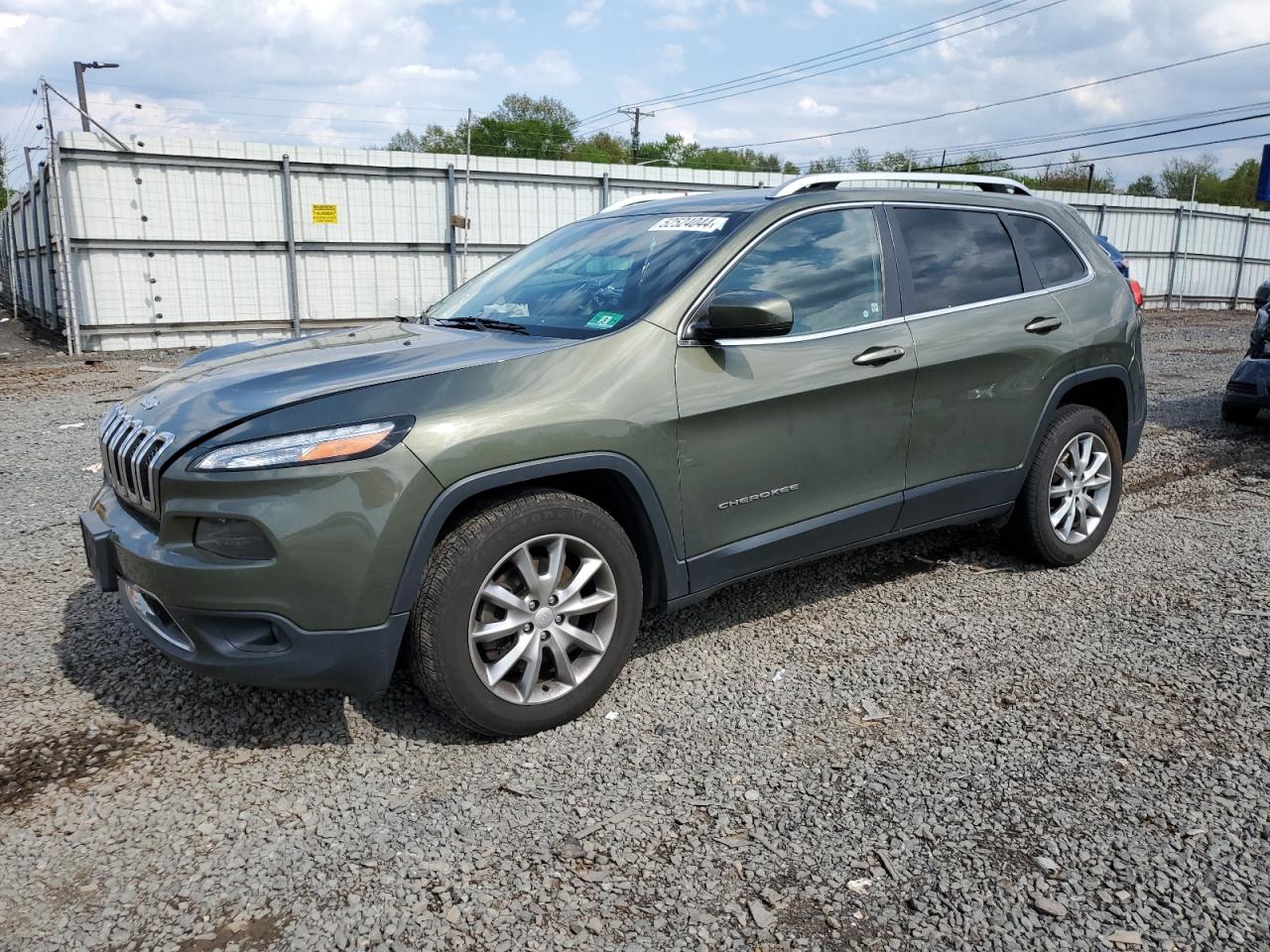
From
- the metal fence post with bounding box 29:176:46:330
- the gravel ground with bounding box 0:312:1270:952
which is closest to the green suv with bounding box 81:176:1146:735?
the gravel ground with bounding box 0:312:1270:952

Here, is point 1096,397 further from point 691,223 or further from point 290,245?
point 290,245

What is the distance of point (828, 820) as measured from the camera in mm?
2705

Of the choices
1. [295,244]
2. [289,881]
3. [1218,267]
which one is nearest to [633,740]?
[289,881]

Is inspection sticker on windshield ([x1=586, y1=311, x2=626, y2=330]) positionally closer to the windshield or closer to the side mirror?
the windshield

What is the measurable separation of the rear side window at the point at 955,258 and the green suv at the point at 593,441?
14 mm

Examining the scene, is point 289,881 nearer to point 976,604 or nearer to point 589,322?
point 589,322

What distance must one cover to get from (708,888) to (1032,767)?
119 cm

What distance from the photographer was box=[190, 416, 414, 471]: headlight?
2.66m

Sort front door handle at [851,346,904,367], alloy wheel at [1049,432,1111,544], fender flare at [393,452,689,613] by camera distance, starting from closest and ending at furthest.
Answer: fender flare at [393,452,689,613], front door handle at [851,346,904,367], alloy wheel at [1049,432,1111,544]

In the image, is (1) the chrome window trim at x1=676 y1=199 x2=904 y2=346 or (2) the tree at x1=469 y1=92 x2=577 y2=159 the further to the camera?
(2) the tree at x1=469 y1=92 x2=577 y2=159

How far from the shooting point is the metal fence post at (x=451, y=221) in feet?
53.9

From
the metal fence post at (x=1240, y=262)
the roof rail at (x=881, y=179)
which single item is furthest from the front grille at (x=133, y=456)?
the metal fence post at (x=1240, y=262)

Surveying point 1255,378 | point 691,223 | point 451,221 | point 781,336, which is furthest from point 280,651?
point 451,221

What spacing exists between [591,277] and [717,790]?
2008 mm
